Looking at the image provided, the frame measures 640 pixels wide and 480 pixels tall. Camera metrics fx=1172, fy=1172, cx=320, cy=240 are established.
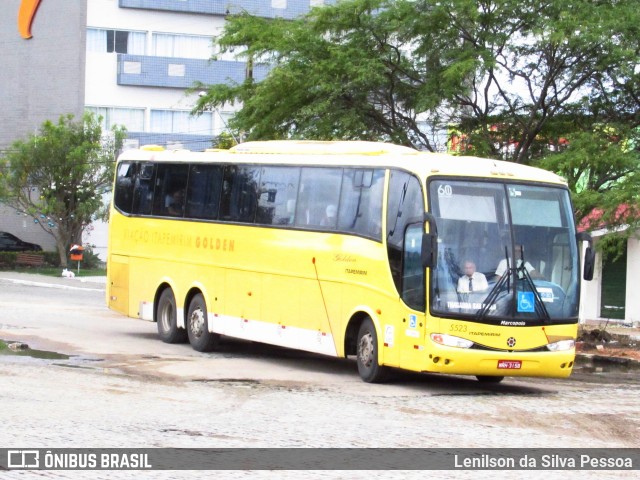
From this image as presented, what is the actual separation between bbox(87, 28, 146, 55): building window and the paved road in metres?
40.1

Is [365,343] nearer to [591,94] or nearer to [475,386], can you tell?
[475,386]

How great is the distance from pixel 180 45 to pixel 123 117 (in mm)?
4798

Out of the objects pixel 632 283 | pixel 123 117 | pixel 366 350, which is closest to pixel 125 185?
pixel 366 350

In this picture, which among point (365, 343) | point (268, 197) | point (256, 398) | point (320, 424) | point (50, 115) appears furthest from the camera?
point (50, 115)

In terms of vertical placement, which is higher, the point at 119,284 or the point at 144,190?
the point at 144,190

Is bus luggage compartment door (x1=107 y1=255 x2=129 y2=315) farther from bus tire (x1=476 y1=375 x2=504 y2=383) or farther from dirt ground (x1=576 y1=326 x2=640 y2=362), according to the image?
dirt ground (x1=576 y1=326 x2=640 y2=362)

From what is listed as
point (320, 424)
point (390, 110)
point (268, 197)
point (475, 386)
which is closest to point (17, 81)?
point (390, 110)

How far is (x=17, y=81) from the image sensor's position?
60781 mm

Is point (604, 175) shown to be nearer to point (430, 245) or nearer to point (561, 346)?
point (561, 346)

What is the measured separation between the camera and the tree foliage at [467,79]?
23.6 meters

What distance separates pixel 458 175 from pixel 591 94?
10.0 meters

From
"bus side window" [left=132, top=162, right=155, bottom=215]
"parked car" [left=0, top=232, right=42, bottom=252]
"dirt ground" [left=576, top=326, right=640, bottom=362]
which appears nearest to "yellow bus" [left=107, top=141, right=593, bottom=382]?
"bus side window" [left=132, top=162, right=155, bottom=215]

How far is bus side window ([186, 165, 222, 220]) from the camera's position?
20781 millimetres

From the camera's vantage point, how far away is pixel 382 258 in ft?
54.7
